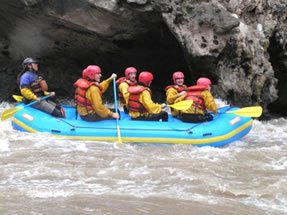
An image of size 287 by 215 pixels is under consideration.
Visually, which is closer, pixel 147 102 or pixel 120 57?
pixel 147 102

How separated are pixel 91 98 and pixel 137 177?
7.77 ft

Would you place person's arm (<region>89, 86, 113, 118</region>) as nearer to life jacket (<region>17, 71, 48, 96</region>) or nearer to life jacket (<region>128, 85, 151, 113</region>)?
life jacket (<region>128, 85, 151, 113</region>)

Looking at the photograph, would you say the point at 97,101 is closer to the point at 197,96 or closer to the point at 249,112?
the point at 197,96

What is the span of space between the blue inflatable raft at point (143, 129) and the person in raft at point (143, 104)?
0.60ft

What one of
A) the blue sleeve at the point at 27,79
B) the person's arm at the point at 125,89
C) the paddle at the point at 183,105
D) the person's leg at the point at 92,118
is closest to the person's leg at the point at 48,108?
the blue sleeve at the point at 27,79

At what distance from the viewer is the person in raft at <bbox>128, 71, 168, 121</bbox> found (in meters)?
7.70

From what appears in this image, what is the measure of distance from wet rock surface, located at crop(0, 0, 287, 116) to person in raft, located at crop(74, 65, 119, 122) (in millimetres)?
2151

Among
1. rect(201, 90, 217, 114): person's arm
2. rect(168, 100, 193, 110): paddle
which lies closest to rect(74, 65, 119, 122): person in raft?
rect(168, 100, 193, 110): paddle

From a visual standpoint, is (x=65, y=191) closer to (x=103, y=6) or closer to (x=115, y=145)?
(x=115, y=145)

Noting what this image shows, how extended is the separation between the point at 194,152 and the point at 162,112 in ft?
3.57

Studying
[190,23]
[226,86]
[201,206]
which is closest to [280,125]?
[226,86]

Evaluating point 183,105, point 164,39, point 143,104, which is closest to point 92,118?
point 143,104

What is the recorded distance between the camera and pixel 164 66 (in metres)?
12.4

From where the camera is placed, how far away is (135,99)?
7.79 meters
